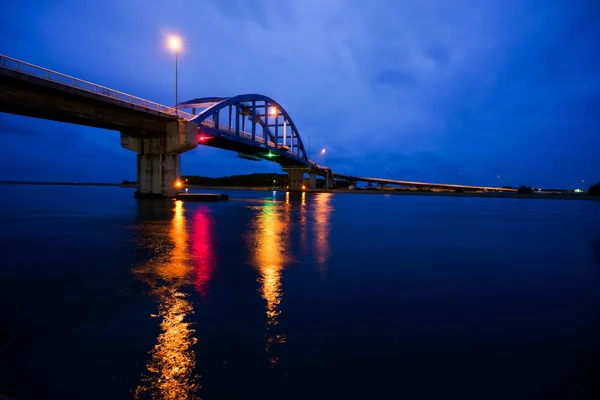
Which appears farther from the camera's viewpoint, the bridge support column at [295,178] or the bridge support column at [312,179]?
the bridge support column at [312,179]

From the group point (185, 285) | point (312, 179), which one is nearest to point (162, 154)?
point (185, 285)

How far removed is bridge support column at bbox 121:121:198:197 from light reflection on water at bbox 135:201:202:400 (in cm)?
3966

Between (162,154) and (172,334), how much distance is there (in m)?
47.3

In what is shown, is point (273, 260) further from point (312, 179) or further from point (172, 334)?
point (312, 179)

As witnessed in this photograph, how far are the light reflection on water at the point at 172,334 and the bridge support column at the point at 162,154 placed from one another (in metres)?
39.7

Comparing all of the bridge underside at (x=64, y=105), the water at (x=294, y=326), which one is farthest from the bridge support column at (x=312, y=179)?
the water at (x=294, y=326)

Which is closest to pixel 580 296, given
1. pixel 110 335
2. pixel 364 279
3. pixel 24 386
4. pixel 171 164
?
pixel 364 279

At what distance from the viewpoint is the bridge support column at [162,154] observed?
47.1m

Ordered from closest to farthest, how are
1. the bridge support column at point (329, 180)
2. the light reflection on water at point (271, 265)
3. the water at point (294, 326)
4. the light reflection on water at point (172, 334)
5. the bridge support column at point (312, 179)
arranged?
the light reflection on water at point (172, 334) < the water at point (294, 326) < the light reflection on water at point (271, 265) < the bridge support column at point (312, 179) < the bridge support column at point (329, 180)

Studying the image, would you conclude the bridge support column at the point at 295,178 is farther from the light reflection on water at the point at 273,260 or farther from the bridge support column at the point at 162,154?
the light reflection on water at the point at 273,260

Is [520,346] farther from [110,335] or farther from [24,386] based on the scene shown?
[24,386]

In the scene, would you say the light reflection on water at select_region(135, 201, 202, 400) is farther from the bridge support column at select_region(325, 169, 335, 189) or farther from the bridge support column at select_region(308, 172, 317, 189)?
the bridge support column at select_region(325, 169, 335, 189)

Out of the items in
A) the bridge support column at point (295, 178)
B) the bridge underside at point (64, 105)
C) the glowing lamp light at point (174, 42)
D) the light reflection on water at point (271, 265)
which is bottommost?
the light reflection on water at point (271, 265)

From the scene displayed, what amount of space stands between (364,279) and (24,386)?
22.9ft
